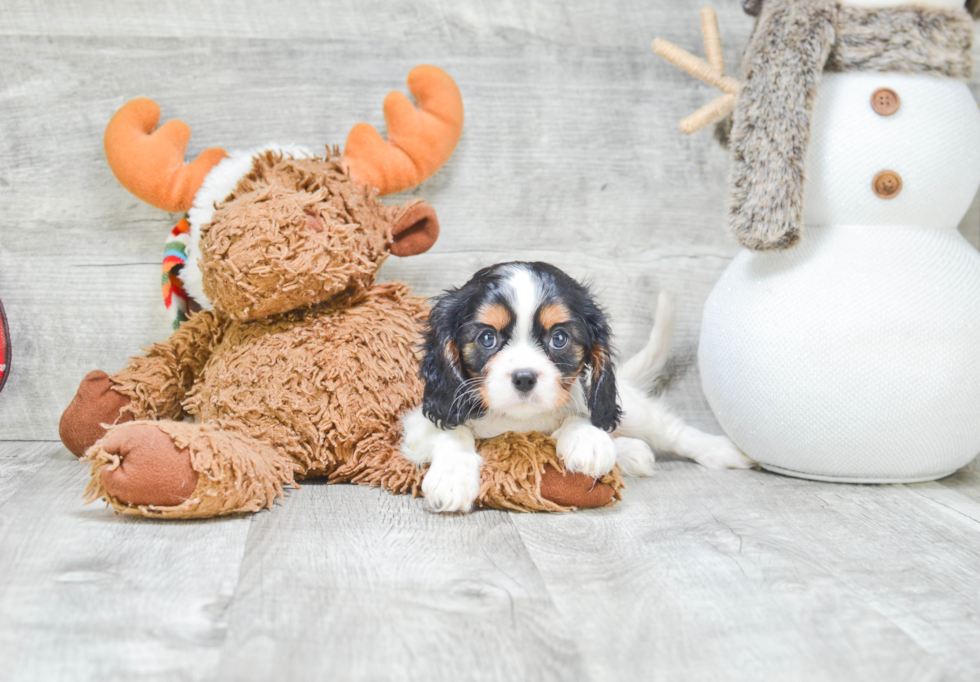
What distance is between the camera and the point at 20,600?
1223 millimetres

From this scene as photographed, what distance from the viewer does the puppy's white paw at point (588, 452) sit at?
66.4 inches

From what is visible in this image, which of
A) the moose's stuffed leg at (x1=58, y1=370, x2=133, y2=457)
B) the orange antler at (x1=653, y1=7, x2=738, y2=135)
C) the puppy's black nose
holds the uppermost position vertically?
the orange antler at (x1=653, y1=7, x2=738, y2=135)

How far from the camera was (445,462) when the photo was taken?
5.56 feet

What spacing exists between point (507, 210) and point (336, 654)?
5.24 ft

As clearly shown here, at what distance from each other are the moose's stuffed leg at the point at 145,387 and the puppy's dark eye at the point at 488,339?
0.79 m

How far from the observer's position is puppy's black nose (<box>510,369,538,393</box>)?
1600mm

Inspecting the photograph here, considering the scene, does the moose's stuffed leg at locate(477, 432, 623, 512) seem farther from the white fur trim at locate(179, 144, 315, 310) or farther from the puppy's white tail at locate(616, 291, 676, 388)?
the white fur trim at locate(179, 144, 315, 310)

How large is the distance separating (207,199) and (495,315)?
829 millimetres

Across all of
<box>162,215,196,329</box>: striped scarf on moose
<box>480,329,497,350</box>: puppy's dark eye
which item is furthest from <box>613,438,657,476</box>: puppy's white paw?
<box>162,215,196,329</box>: striped scarf on moose

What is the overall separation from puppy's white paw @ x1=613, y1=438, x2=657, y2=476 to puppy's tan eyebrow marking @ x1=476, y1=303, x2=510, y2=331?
1.88 feet

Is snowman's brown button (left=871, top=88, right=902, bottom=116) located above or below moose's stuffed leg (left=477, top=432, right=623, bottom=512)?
above

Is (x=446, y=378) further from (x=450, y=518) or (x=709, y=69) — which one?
(x=709, y=69)

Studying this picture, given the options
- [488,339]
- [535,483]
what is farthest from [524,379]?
[535,483]

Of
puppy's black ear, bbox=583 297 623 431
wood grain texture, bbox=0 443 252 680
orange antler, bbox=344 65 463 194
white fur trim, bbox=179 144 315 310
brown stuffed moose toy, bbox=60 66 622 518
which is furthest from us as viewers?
orange antler, bbox=344 65 463 194
